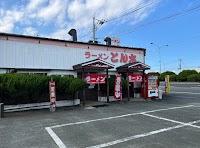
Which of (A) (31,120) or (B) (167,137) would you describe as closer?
(B) (167,137)

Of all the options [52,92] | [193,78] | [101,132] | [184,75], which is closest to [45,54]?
[52,92]

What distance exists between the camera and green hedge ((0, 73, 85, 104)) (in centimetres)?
923

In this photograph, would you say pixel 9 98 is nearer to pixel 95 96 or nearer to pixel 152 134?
pixel 95 96

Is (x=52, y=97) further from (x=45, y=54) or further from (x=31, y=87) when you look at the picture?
(x=45, y=54)

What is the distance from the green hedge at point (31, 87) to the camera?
9.23 metres

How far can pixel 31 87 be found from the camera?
32.0 feet

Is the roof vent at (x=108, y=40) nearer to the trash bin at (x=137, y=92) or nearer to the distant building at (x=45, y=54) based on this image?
the distant building at (x=45, y=54)

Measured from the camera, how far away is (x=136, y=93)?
627 inches

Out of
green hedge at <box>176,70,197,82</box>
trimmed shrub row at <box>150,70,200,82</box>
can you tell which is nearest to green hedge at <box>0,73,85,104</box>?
trimmed shrub row at <box>150,70,200,82</box>

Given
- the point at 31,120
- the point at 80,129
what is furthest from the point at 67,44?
the point at 80,129

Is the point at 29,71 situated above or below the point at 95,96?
above

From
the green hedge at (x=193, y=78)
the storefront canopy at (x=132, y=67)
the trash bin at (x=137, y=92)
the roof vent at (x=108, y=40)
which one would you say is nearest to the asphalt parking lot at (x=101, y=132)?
the storefront canopy at (x=132, y=67)

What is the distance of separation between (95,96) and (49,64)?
159 inches

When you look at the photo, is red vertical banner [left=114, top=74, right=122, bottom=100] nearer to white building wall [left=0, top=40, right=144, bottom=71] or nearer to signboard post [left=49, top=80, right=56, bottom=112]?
white building wall [left=0, top=40, right=144, bottom=71]
